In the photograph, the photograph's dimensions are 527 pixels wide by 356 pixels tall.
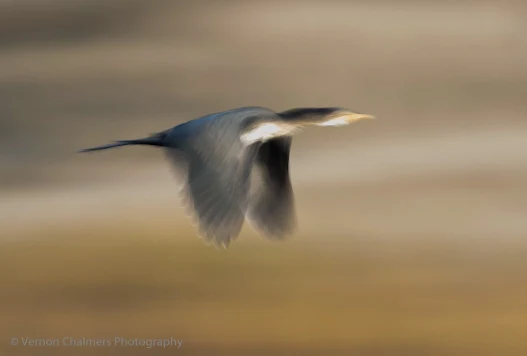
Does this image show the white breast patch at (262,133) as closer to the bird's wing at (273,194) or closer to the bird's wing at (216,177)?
the bird's wing at (216,177)

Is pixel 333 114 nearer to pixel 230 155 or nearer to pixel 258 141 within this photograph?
pixel 258 141

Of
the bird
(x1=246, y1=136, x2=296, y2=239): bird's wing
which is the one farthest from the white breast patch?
(x1=246, y1=136, x2=296, y2=239): bird's wing

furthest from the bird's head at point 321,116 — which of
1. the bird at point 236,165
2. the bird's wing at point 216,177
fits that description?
the bird's wing at point 216,177

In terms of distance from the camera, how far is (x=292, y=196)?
160 cm

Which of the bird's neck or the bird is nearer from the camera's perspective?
the bird

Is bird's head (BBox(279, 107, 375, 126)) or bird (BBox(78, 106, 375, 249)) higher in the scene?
bird's head (BBox(279, 107, 375, 126))

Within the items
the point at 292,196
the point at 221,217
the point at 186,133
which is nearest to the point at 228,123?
the point at 186,133

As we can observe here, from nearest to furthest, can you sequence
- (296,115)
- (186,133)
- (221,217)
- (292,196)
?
(221,217), (186,133), (296,115), (292,196)

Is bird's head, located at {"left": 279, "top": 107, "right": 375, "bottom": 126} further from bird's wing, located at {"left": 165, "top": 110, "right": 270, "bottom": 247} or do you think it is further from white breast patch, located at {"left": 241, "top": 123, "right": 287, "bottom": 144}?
bird's wing, located at {"left": 165, "top": 110, "right": 270, "bottom": 247}

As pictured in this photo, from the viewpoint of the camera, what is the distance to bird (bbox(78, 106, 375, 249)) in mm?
1276

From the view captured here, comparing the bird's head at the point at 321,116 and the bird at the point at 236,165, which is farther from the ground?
the bird's head at the point at 321,116

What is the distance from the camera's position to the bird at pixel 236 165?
128 centimetres

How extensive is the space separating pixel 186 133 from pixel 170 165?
59 millimetres

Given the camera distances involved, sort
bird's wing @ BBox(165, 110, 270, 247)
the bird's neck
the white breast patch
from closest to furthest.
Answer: bird's wing @ BBox(165, 110, 270, 247), the white breast patch, the bird's neck
